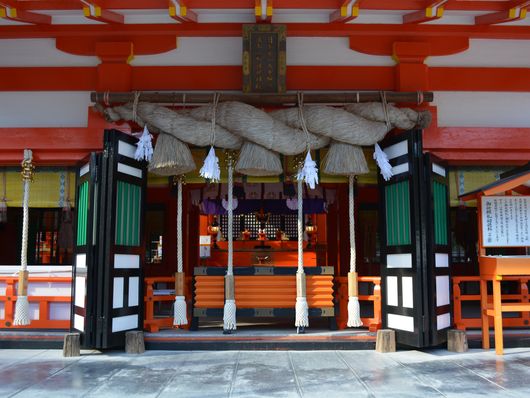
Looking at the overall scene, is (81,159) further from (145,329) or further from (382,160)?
(382,160)

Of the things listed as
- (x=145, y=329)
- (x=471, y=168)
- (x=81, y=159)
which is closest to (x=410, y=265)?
(x=471, y=168)

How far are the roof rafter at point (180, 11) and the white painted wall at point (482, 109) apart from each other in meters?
2.94

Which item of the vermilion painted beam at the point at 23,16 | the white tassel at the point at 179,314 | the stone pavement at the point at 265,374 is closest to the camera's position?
the stone pavement at the point at 265,374

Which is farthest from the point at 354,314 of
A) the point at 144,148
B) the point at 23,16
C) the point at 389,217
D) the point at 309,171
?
the point at 23,16

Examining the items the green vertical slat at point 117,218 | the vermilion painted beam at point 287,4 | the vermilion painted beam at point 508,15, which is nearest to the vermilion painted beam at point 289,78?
the vermilion painted beam at point 508,15

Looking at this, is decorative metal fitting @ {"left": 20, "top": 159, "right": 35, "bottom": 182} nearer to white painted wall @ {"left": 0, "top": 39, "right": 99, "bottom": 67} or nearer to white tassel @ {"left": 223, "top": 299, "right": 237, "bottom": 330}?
white painted wall @ {"left": 0, "top": 39, "right": 99, "bottom": 67}

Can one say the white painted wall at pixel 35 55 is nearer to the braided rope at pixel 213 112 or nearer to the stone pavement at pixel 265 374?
the braided rope at pixel 213 112

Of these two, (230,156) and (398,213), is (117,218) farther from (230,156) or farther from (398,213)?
(398,213)

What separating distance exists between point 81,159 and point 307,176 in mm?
2614

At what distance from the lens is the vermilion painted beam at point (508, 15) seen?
4.97 metres

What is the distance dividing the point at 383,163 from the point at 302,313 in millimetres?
1895

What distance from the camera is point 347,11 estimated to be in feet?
16.6

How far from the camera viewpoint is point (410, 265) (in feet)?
17.1

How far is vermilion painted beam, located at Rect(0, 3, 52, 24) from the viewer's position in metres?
5.05
